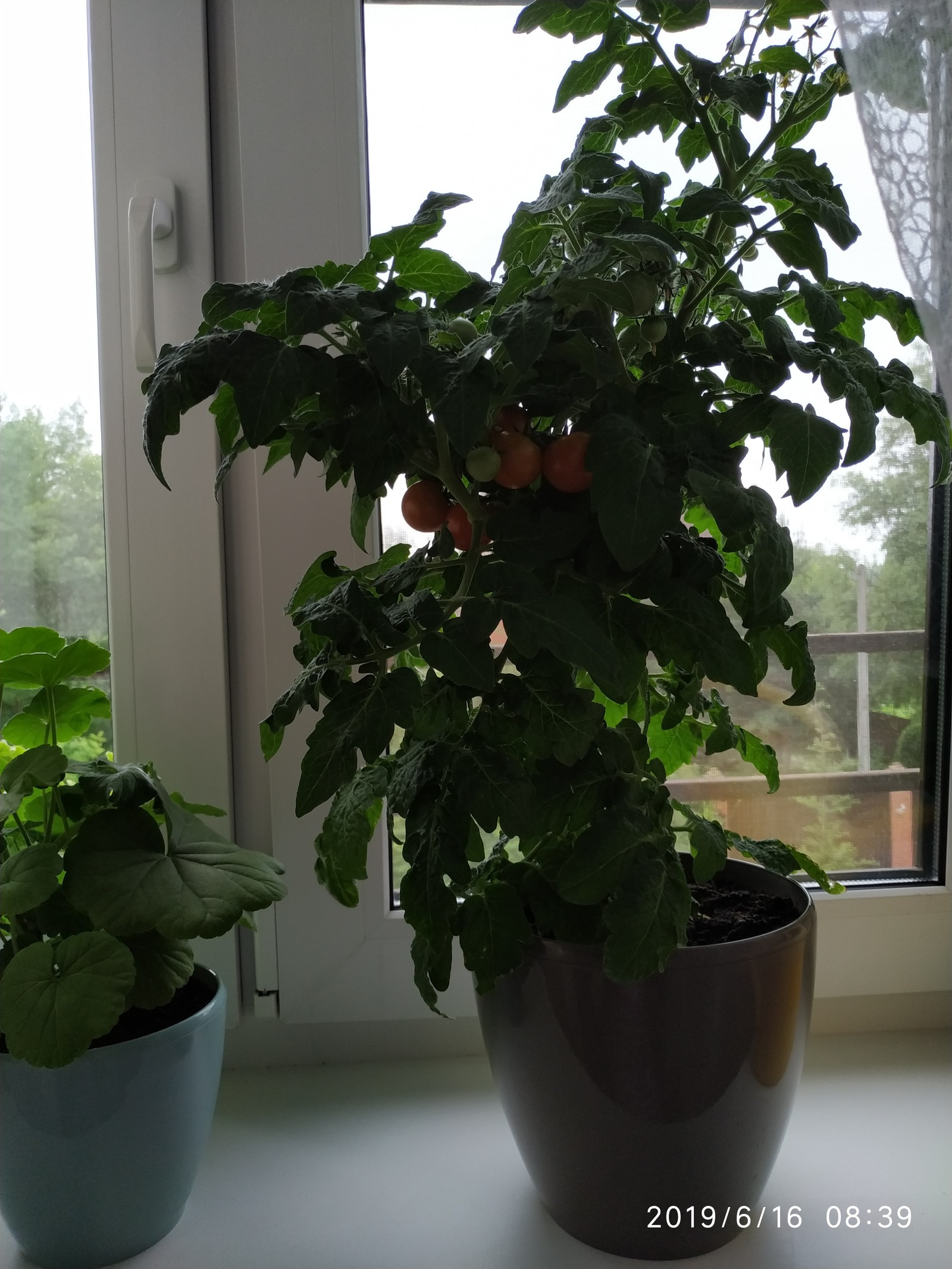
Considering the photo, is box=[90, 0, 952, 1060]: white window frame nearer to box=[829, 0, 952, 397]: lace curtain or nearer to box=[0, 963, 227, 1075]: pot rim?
box=[0, 963, 227, 1075]: pot rim

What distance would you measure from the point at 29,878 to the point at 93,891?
55 millimetres

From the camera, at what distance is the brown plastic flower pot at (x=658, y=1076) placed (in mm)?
705

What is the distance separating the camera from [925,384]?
114cm

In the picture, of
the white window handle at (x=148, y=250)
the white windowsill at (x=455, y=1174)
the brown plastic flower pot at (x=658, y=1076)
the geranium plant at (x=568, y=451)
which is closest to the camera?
the geranium plant at (x=568, y=451)

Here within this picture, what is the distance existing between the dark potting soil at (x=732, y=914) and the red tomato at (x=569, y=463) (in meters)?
0.35

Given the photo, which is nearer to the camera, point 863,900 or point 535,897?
point 535,897

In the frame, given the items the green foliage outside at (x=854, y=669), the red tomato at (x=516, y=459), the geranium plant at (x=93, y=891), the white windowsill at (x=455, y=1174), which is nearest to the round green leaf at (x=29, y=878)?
the geranium plant at (x=93, y=891)

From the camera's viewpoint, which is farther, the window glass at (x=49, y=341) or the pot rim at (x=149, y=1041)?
the window glass at (x=49, y=341)

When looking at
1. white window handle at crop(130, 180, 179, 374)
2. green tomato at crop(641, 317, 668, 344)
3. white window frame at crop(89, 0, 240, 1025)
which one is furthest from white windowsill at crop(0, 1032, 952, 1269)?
white window handle at crop(130, 180, 179, 374)

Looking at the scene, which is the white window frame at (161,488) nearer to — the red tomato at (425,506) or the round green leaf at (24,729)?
the round green leaf at (24,729)

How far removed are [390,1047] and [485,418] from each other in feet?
2.76

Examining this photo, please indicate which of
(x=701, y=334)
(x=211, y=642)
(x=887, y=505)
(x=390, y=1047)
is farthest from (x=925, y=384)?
(x=390, y=1047)

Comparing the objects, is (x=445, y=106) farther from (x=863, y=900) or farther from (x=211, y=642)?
(x=863, y=900)

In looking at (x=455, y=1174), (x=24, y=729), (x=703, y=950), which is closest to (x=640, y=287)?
(x=703, y=950)
